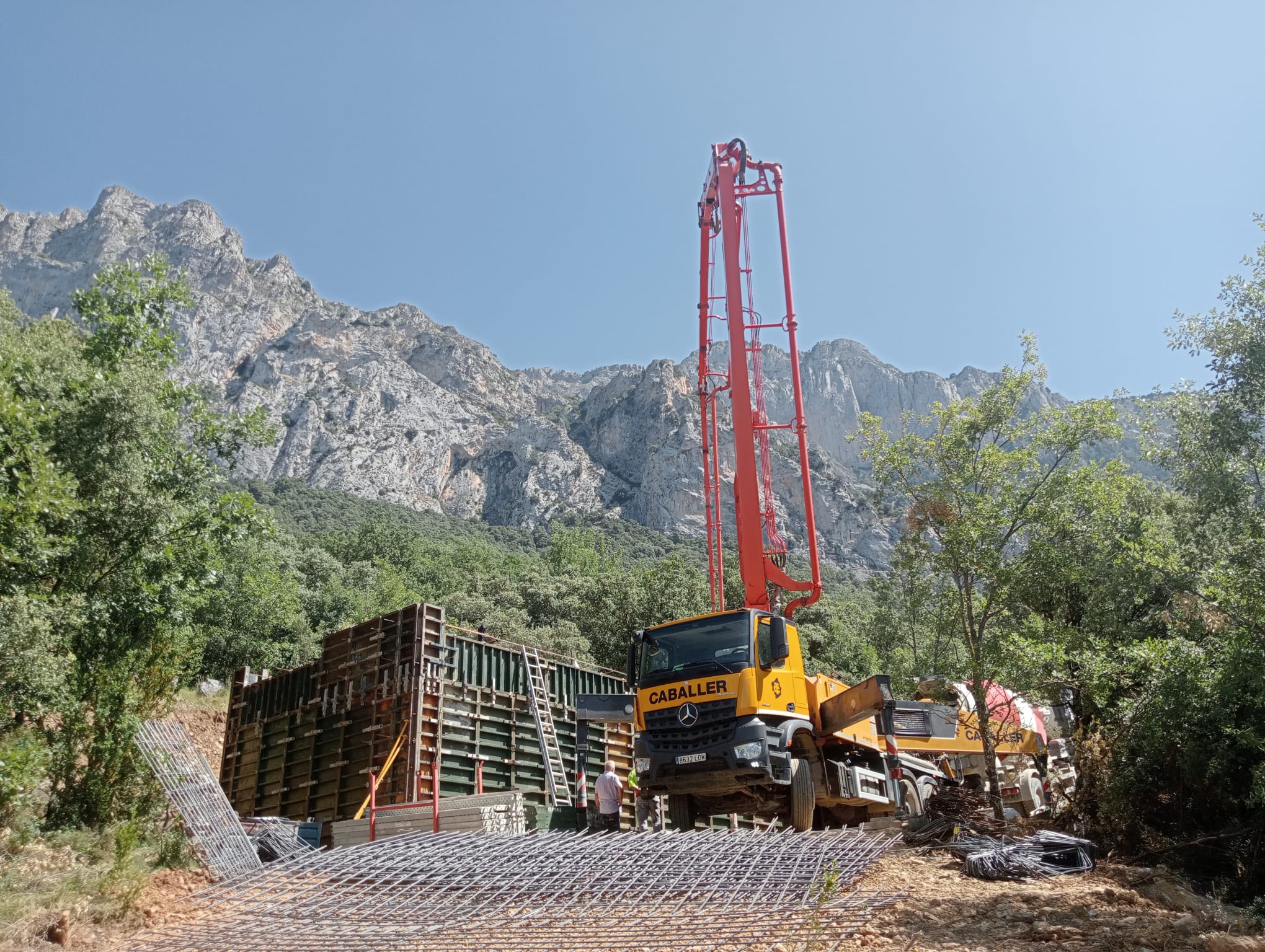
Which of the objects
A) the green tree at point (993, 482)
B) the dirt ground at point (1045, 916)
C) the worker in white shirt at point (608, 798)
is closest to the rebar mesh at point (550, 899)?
the dirt ground at point (1045, 916)

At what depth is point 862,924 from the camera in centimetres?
580

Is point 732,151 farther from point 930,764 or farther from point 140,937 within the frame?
point 140,937

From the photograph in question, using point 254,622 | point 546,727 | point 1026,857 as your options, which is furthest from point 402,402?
point 1026,857

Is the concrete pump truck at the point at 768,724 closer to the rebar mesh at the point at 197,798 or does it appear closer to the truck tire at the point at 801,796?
the truck tire at the point at 801,796

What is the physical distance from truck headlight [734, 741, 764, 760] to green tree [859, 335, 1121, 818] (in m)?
5.34

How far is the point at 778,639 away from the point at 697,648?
103cm

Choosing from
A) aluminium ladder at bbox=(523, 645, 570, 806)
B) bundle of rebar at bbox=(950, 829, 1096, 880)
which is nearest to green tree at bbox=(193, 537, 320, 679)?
aluminium ladder at bbox=(523, 645, 570, 806)

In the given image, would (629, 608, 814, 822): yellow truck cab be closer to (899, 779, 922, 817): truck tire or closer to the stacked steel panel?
(899, 779, 922, 817): truck tire

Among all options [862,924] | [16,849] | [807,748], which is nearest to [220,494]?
[16,849]

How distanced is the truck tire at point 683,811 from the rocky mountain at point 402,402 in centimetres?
7682

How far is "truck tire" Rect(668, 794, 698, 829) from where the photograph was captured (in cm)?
1068

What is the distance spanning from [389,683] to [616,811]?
4.82m

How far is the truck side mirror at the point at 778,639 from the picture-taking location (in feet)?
33.5

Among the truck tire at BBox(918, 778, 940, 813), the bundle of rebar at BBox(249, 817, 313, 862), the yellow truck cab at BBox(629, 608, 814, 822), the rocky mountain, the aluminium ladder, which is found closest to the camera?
the yellow truck cab at BBox(629, 608, 814, 822)
